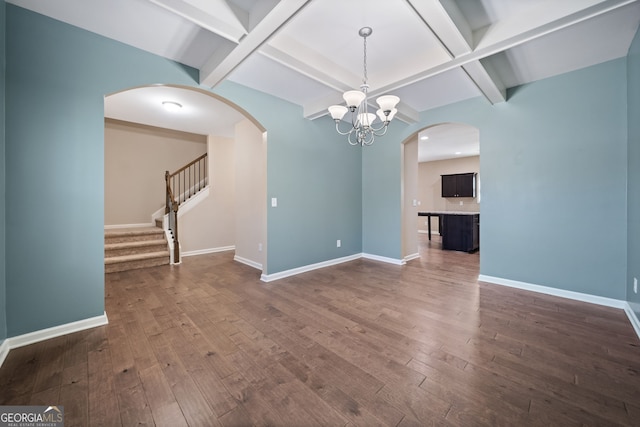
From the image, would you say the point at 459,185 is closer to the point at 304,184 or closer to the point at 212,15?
the point at 304,184

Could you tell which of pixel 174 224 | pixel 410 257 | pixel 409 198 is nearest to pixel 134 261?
pixel 174 224

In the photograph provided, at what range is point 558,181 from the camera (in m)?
3.10

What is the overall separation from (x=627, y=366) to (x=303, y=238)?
348cm

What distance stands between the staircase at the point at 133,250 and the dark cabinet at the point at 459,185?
8480mm

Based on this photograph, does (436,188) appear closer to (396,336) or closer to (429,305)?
(429,305)

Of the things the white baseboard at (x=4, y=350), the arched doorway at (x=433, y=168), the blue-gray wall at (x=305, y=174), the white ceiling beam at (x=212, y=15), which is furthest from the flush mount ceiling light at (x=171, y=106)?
the arched doorway at (x=433, y=168)

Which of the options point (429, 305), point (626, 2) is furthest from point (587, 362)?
point (626, 2)

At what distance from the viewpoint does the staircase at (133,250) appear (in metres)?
4.24

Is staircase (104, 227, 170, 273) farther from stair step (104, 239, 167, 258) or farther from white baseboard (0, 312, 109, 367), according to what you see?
white baseboard (0, 312, 109, 367)

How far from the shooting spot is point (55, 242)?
7.12 feet

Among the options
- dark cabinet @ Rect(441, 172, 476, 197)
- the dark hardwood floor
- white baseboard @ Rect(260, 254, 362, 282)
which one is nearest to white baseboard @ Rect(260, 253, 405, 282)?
white baseboard @ Rect(260, 254, 362, 282)
